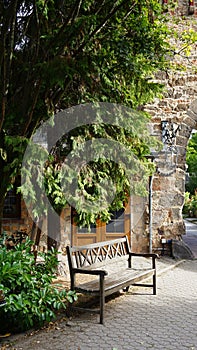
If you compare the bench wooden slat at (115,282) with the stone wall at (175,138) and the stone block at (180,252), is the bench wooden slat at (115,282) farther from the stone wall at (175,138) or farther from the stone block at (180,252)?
the stone wall at (175,138)

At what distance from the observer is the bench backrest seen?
17.4 ft

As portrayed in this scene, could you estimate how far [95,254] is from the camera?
5832mm

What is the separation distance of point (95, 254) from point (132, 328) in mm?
1434

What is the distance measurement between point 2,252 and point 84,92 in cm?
232

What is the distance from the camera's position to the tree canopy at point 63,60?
431 cm

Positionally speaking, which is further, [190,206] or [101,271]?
[190,206]

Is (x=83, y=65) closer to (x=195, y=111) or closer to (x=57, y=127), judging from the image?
(x=57, y=127)

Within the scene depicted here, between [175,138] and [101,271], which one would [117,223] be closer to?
[175,138]

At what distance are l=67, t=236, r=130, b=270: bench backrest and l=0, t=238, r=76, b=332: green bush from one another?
0.77m

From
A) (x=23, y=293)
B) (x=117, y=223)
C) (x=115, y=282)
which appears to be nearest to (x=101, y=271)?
(x=115, y=282)

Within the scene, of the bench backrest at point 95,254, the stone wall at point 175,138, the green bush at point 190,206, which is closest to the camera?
the bench backrest at point 95,254

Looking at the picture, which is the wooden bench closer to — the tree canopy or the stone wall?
the tree canopy

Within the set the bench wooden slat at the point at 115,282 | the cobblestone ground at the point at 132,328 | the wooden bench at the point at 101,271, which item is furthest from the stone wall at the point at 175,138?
the bench wooden slat at the point at 115,282

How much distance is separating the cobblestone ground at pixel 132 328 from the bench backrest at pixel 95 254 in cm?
59
